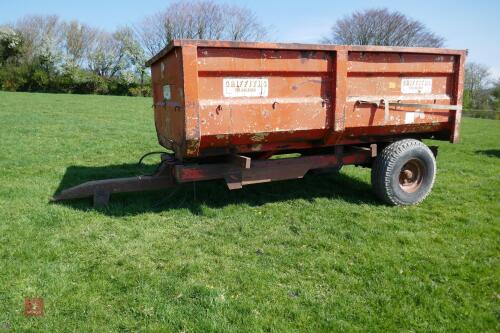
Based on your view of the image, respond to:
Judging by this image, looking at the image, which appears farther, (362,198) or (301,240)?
(362,198)

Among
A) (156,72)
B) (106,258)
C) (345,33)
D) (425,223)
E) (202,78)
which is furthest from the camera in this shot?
(345,33)

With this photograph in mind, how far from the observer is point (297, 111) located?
4.39m

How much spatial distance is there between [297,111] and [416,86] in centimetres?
171

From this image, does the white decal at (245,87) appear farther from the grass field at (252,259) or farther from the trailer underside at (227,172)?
the grass field at (252,259)

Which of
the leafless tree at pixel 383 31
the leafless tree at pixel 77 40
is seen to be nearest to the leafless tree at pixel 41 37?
the leafless tree at pixel 77 40

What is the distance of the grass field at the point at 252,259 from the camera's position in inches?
112

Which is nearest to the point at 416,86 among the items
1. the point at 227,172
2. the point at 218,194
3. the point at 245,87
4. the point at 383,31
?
the point at 245,87

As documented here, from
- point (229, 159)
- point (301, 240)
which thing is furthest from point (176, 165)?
point (301, 240)

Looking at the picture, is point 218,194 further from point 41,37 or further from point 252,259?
point 41,37

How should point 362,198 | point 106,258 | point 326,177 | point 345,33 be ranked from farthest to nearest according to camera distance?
point 345,33, point 326,177, point 362,198, point 106,258

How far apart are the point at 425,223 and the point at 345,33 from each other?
135 ft

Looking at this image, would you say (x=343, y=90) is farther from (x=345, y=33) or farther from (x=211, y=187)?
(x=345, y=33)

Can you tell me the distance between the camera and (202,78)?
13.0ft

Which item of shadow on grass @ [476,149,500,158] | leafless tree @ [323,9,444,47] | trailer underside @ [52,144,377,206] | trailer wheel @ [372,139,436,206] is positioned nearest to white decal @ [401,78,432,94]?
trailer wheel @ [372,139,436,206]
